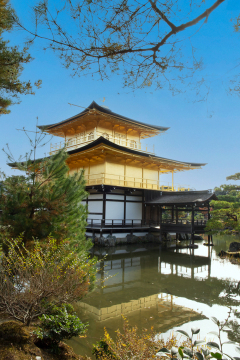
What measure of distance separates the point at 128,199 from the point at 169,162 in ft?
16.4

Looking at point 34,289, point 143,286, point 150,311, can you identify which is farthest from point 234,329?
point 34,289

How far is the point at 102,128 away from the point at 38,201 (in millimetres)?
17103

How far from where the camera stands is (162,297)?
7.07 m

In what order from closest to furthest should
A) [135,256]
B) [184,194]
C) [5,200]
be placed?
[5,200], [135,256], [184,194]

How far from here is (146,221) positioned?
803 inches

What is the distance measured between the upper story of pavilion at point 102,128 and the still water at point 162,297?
A: 38.8ft

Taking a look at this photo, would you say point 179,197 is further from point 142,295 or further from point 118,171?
point 142,295

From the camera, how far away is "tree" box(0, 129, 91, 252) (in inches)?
188

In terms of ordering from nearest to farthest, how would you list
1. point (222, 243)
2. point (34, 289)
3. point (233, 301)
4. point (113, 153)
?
1. point (34, 289)
2. point (233, 301)
3. point (113, 153)
4. point (222, 243)

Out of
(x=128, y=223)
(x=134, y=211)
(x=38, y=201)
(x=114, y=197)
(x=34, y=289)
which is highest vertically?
(x=114, y=197)

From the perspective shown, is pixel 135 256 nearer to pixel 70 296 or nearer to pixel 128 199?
pixel 128 199

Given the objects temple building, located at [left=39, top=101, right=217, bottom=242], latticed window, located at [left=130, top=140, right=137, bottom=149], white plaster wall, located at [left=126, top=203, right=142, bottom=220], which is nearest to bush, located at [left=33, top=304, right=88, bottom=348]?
temple building, located at [left=39, top=101, right=217, bottom=242]

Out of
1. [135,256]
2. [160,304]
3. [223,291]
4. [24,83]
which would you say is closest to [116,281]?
[160,304]

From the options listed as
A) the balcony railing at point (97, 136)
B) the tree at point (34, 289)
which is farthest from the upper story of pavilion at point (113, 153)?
the tree at point (34, 289)
